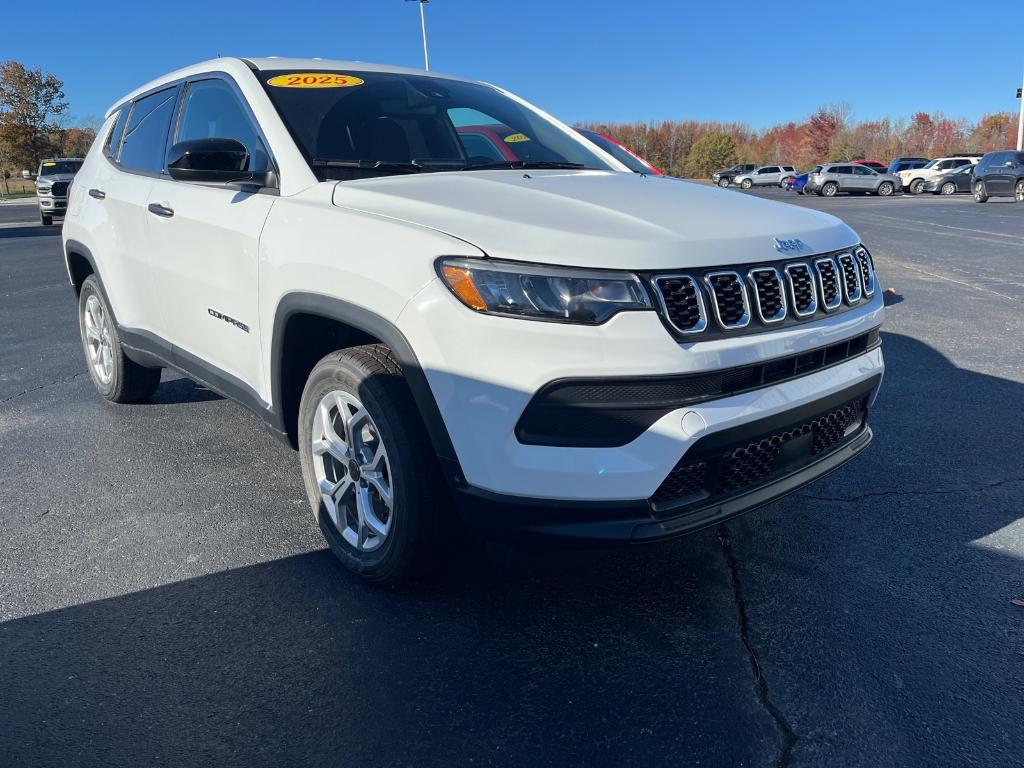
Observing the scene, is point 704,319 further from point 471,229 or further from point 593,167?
point 593,167

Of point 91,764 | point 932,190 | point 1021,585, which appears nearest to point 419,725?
point 91,764

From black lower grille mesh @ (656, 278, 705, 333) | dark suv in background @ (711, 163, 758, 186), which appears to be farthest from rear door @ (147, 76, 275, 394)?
dark suv in background @ (711, 163, 758, 186)

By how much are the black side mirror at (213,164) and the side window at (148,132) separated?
3.54ft

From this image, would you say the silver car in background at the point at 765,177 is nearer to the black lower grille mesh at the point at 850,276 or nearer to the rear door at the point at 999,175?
the rear door at the point at 999,175

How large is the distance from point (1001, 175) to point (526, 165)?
28302 millimetres

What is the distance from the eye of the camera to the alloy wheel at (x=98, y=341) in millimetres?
4844

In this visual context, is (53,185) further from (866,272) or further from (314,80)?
(866,272)

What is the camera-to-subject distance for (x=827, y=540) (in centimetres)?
312

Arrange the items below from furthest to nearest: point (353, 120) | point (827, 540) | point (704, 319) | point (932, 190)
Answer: point (932, 190), point (353, 120), point (827, 540), point (704, 319)

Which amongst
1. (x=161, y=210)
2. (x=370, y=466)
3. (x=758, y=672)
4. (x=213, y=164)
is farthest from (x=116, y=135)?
(x=758, y=672)

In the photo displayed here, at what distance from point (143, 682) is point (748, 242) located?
221 centimetres

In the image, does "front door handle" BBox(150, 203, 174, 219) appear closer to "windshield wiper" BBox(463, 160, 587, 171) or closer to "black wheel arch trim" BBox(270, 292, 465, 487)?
"black wheel arch trim" BBox(270, 292, 465, 487)

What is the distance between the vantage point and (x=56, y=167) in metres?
24.7

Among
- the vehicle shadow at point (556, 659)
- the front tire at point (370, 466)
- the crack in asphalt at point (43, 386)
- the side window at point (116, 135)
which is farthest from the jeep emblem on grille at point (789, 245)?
the crack in asphalt at point (43, 386)
